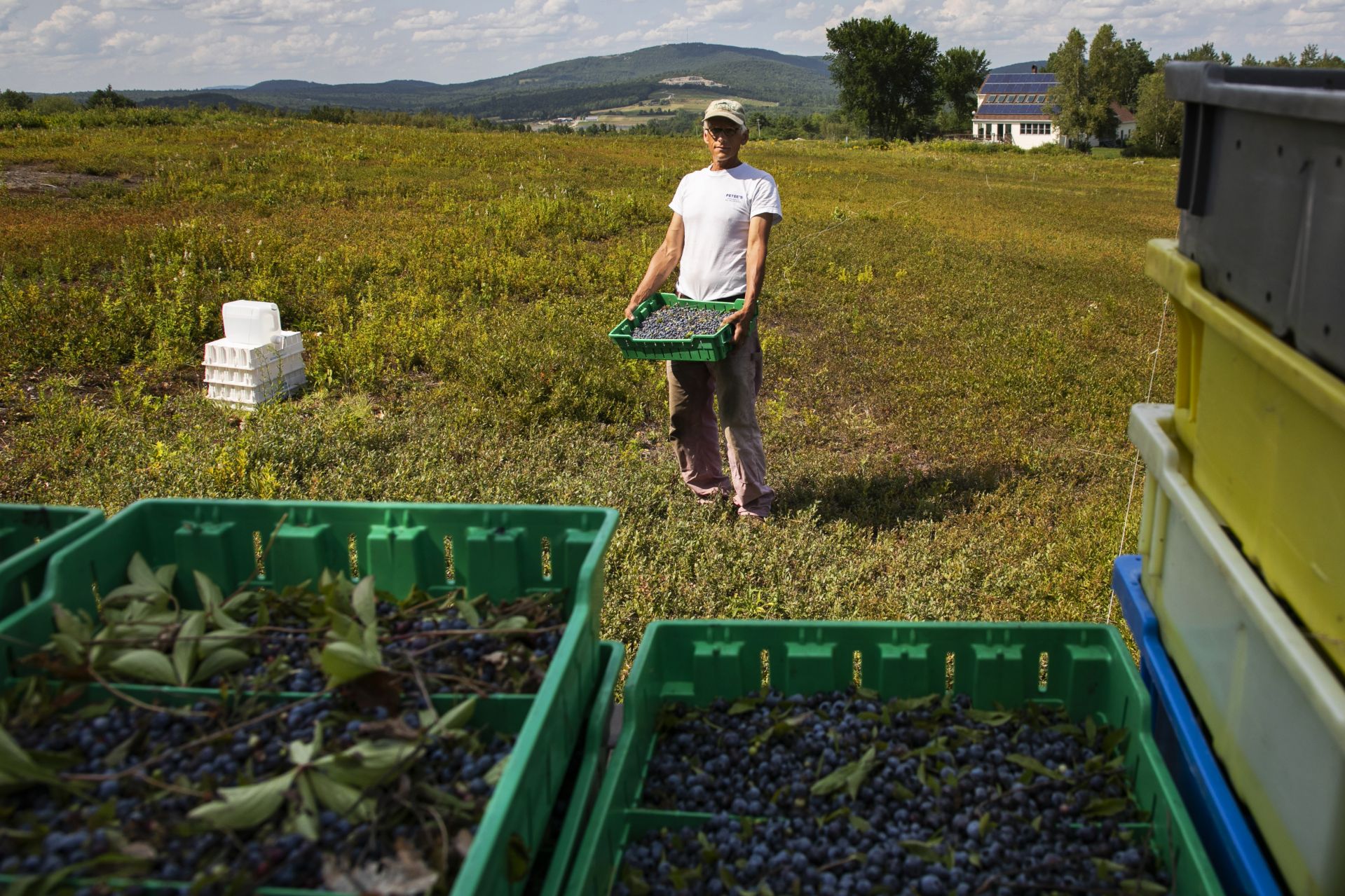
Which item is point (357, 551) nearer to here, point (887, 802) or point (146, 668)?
point (146, 668)

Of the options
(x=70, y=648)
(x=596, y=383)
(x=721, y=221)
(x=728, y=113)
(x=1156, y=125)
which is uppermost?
(x=1156, y=125)

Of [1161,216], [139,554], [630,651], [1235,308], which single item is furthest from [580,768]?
[1161,216]

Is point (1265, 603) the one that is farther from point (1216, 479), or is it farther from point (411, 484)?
point (411, 484)

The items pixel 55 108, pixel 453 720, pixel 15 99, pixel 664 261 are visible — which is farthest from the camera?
pixel 15 99

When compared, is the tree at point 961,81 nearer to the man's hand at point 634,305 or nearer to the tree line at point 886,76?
A: the tree line at point 886,76

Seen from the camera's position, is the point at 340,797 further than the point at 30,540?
No

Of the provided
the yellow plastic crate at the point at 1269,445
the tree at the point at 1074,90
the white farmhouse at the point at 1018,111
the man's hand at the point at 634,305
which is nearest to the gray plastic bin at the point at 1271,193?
the yellow plastic crate at the point at 1269,445

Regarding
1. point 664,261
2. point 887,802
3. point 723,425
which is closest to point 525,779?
point 887,802

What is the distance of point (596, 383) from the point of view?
749 centimetres

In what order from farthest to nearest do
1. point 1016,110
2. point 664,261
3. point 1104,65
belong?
point 1016,110, point 1104,65, point 664,261

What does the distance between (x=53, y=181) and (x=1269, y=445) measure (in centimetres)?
1769

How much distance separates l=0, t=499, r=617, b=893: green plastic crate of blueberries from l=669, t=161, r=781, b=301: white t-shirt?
287cm

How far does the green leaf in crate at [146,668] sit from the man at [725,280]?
10.9 ft

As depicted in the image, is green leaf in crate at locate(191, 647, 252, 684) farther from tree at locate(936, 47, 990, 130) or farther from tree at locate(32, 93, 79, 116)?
tree at locate(936, 47, 990, 130)
